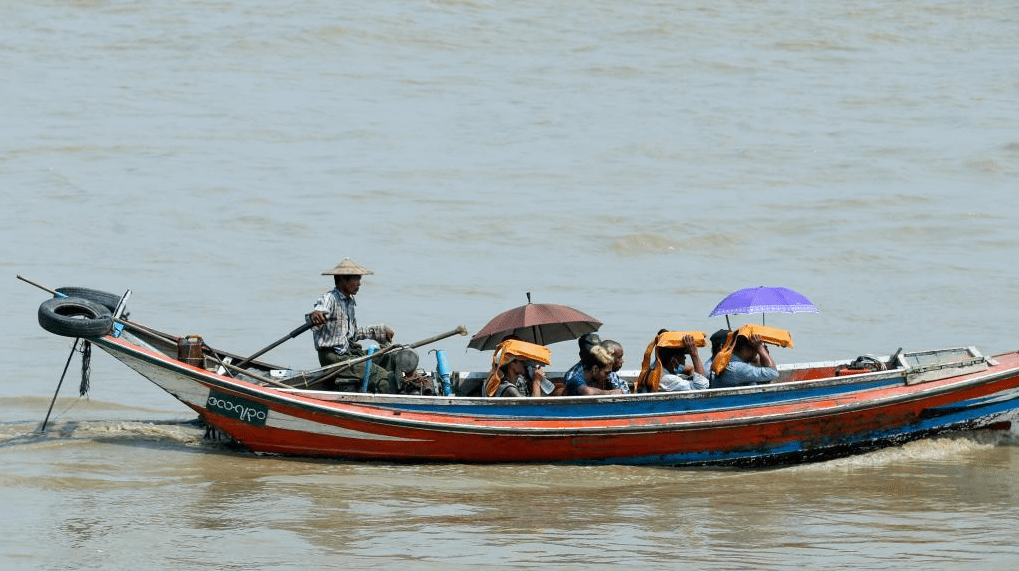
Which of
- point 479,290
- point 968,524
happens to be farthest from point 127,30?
point 968,524

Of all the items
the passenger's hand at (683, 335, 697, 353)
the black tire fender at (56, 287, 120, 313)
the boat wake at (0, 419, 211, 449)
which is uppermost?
the black tire fender at (56, 287, 120, 313)

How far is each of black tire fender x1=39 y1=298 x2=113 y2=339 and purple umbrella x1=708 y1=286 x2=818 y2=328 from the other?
434 centimetres

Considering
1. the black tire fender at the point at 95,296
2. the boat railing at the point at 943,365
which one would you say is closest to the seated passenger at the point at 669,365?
the boat railing at the point at 943,365

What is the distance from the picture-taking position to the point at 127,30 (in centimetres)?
3219

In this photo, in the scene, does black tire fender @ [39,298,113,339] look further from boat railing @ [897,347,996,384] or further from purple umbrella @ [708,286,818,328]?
boat railing @ [897,347,996,384]

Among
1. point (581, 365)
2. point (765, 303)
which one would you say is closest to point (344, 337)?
point (581, 365)

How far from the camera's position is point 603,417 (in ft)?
33.6

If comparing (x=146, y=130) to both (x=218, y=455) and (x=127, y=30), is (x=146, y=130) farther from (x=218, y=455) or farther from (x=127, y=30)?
(x=218, y=455)

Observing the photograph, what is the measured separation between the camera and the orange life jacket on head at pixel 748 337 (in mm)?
10266

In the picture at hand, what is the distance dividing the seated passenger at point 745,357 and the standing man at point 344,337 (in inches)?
92.6

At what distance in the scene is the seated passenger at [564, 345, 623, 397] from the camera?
10.3 metres

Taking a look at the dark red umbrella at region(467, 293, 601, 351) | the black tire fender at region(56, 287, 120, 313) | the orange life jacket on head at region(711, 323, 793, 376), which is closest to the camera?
the orange life jacket on head at region(711, 323, 793, 376)

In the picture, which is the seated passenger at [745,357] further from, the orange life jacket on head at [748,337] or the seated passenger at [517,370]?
the seated passenger at [517,370]

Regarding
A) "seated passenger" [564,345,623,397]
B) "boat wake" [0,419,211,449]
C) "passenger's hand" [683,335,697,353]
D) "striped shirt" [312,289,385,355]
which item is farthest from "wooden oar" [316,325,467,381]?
"passenger's hand" [683,335,697,353]
